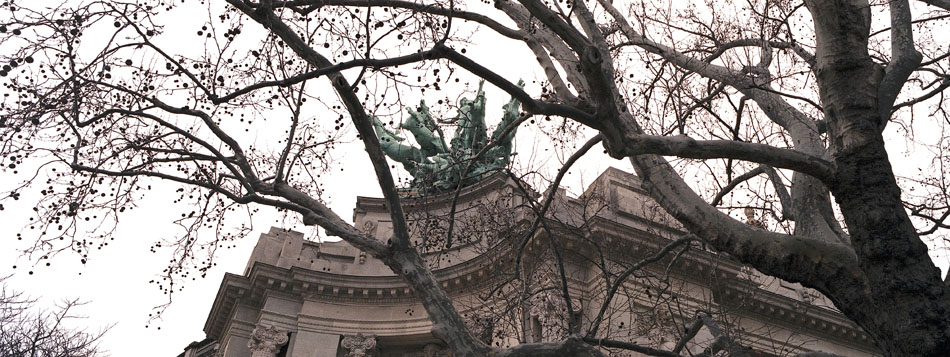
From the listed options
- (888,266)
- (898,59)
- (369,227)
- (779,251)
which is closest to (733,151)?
(779,251)

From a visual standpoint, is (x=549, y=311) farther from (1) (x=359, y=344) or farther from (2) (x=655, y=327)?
(1) (x=359, y=344)

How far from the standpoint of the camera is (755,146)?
6180mm

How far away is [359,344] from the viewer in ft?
64.7

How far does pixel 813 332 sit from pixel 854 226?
16.9 meters

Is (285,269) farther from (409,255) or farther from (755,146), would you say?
(755,146)

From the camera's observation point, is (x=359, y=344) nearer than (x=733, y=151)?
No

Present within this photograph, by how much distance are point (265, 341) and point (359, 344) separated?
7.82 feet

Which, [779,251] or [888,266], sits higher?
[779,251]

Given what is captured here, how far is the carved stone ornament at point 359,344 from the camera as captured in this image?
19578 mm

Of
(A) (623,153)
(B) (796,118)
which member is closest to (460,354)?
(A) (623,153)

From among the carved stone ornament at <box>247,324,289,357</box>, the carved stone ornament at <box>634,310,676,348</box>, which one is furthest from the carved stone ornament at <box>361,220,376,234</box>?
the carved stone ornament at <box>634,310,676,348</box>

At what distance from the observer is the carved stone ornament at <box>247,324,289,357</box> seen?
758 inches

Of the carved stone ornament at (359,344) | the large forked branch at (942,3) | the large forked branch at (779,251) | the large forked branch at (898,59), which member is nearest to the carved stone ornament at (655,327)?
the large forked branch at (779,251)

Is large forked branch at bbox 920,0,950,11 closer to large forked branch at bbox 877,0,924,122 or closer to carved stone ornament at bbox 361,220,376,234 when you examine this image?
large forked branch at bbox 877,0,924,122
